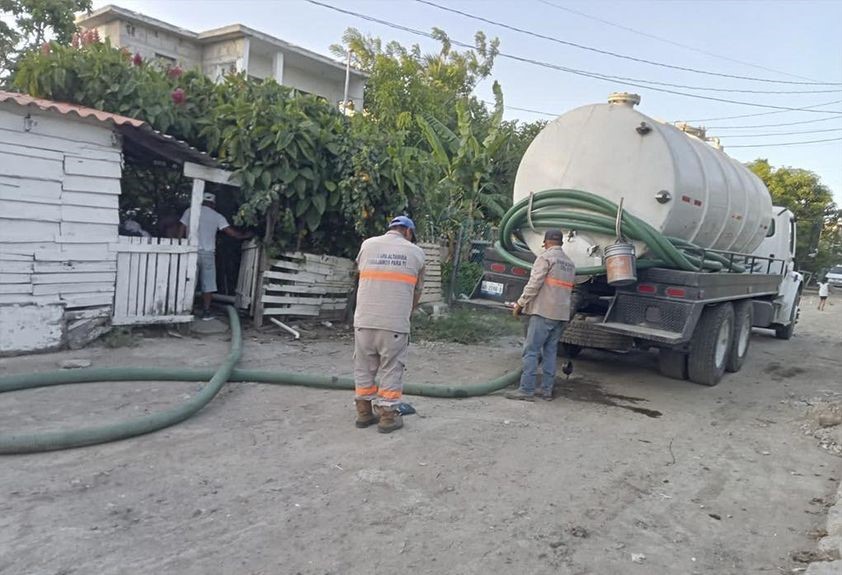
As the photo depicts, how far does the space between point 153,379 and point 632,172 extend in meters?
4.96

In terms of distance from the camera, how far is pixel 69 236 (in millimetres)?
6828

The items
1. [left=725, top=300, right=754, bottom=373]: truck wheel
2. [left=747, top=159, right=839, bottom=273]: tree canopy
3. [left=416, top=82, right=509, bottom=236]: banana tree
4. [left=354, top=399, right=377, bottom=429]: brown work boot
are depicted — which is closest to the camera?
[left=354, top=399, right=377, bottom=429]: brown work boot

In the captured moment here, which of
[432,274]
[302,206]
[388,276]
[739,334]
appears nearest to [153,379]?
[388,276]

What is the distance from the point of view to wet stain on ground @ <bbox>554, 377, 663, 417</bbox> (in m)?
6.50

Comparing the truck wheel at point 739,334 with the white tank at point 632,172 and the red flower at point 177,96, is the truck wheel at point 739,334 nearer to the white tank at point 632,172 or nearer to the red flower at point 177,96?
the white tank at point 632,172

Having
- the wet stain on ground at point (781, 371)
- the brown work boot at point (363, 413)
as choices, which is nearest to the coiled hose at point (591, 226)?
the wet stain on ground at point (781, 371)

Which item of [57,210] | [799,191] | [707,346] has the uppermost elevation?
[799,191]

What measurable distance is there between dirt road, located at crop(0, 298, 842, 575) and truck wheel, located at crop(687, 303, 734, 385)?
85 centimetres

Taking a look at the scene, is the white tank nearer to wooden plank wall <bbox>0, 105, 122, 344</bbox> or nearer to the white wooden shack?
the white wooden shack

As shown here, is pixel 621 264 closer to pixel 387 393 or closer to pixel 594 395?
pixel 594 395

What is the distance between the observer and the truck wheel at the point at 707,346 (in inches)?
293

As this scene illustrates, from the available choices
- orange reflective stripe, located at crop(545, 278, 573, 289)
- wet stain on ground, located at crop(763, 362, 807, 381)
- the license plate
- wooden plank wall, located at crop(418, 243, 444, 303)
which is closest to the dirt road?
orange reflective stripe, located at crop(545, 278, 573, 289)

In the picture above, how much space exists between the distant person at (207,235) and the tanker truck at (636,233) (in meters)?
3.39

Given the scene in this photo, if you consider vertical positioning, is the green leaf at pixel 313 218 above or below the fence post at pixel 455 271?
above
